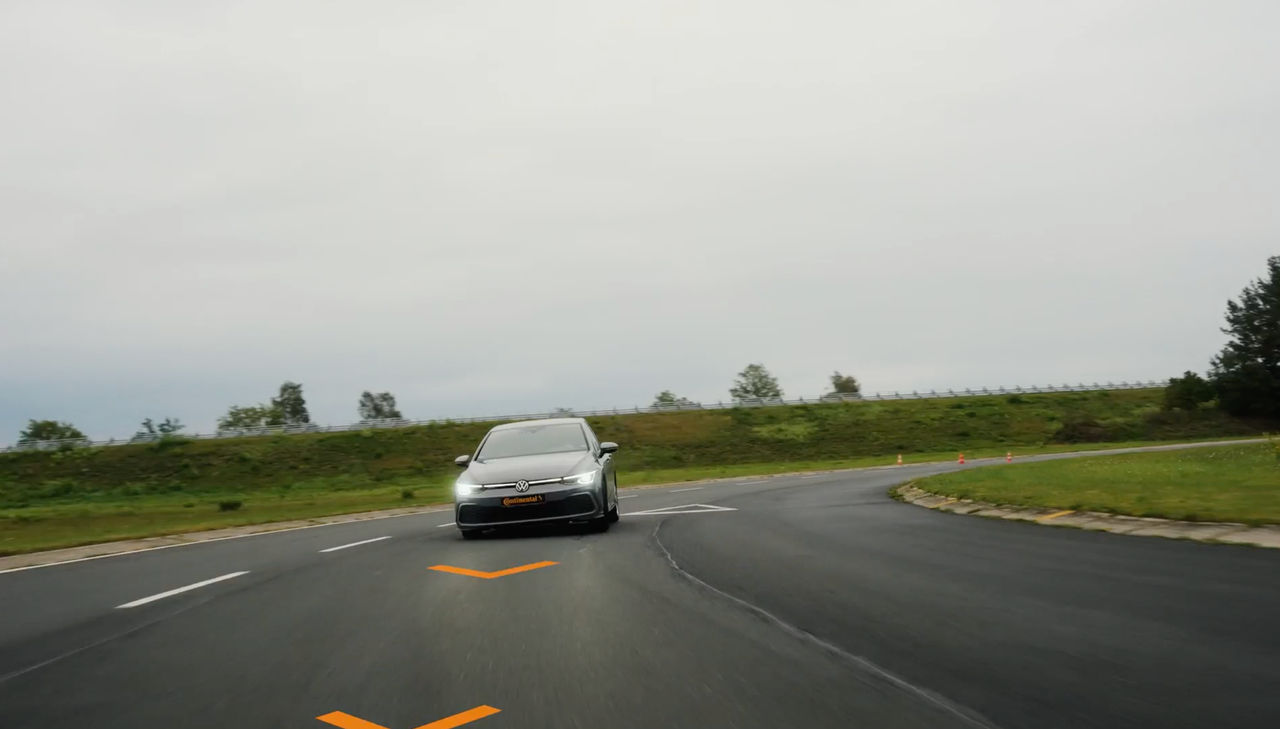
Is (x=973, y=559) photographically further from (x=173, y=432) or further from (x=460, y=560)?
(x=173, y=432)

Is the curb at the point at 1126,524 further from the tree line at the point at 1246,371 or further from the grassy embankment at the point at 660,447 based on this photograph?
the tree line at the point at 1246,371

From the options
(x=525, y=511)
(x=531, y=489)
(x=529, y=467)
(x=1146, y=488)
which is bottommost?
(x=1146, y=488)

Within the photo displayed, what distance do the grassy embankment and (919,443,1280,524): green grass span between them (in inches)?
999

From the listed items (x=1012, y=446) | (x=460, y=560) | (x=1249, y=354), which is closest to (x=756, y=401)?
(x=1012, y=446)

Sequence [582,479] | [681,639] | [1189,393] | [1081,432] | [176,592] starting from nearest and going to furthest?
[681,639]
[176,592]
[582,479]
[1081,432]
[1189,393]

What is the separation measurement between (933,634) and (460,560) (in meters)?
6.54

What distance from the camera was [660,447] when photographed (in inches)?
2689

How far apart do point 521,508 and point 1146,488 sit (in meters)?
9.69

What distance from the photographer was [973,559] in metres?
10.4

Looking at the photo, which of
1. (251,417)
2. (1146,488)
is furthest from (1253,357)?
(251,417)

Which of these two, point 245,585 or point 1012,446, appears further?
point 1012,446

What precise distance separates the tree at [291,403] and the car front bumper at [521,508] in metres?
169

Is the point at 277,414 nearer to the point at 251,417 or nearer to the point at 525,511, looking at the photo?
the point at 251,417

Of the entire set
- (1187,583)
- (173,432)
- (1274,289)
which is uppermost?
(1274,289)
